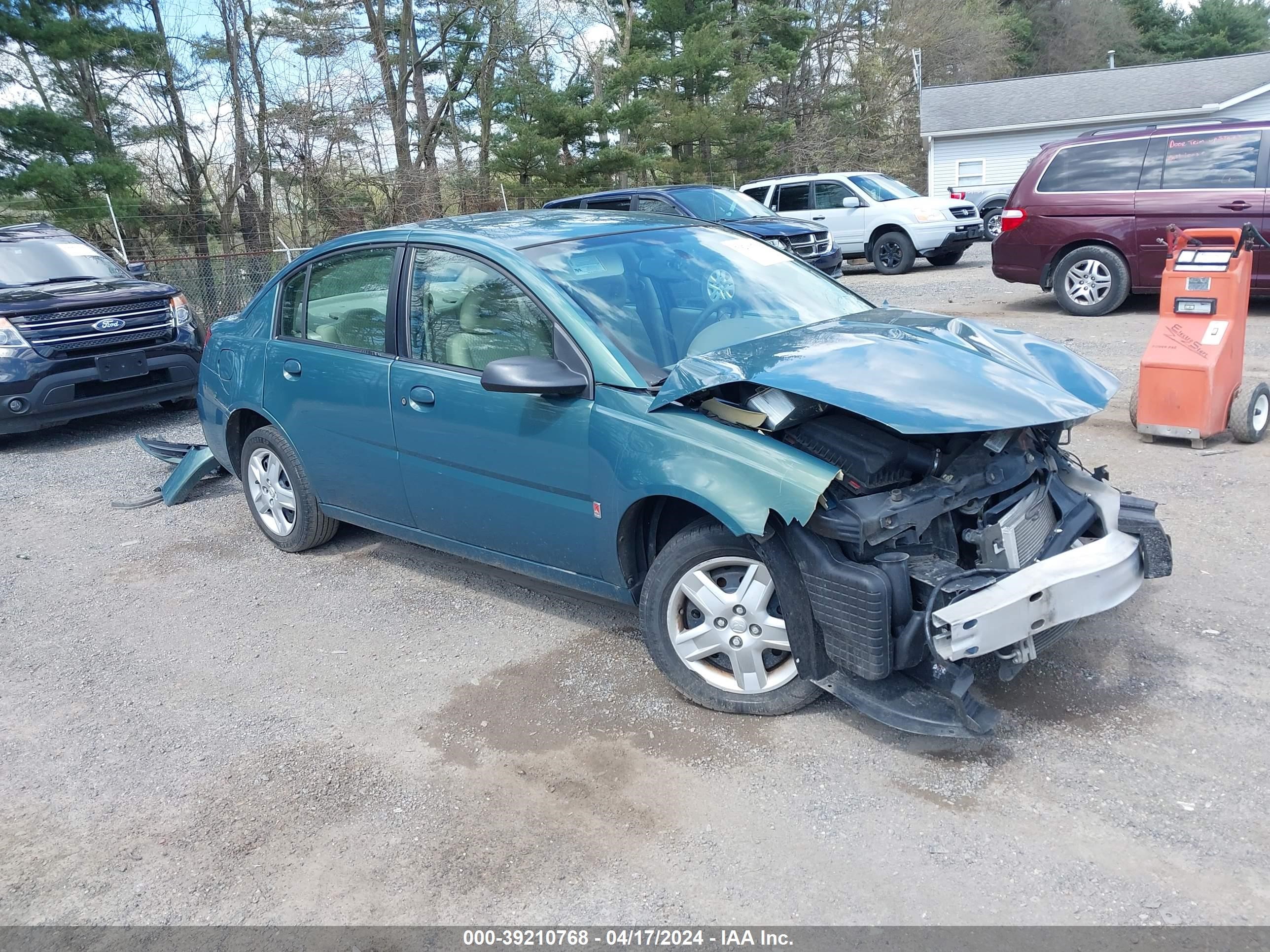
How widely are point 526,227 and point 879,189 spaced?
49.1ft

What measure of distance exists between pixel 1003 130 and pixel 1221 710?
31.1 meters

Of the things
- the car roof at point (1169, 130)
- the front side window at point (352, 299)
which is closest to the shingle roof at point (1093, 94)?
the car roof at point (1169, 130)

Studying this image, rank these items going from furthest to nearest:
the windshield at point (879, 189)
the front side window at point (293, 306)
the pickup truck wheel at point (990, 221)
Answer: the pickup truck wheel at point (990, 221)
the windshield at point (879, 189)
the front side window at point (293, 306)

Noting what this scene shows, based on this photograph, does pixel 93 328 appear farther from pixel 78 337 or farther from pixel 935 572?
pixel 935 572

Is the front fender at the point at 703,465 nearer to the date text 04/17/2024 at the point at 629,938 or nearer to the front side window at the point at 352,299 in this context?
the date text 04/17/2024 at the point at 629,938

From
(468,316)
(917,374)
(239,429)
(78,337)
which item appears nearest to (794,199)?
(78,337)

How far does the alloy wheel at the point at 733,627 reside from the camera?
3.56 meters

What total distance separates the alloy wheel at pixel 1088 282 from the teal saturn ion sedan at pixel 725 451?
728 cm

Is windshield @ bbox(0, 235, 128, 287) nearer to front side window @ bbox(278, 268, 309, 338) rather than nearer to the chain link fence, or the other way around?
the chain link fence

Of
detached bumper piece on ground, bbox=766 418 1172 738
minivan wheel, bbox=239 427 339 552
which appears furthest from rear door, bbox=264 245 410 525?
detached bumper piece on ground, bbox=766 418 1172 738

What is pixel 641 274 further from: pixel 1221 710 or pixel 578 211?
pixel 1221 710

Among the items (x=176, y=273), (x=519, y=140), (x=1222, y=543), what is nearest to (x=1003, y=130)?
(x=519, y=140)

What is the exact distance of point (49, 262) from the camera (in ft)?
31.6

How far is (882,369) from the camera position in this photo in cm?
355
